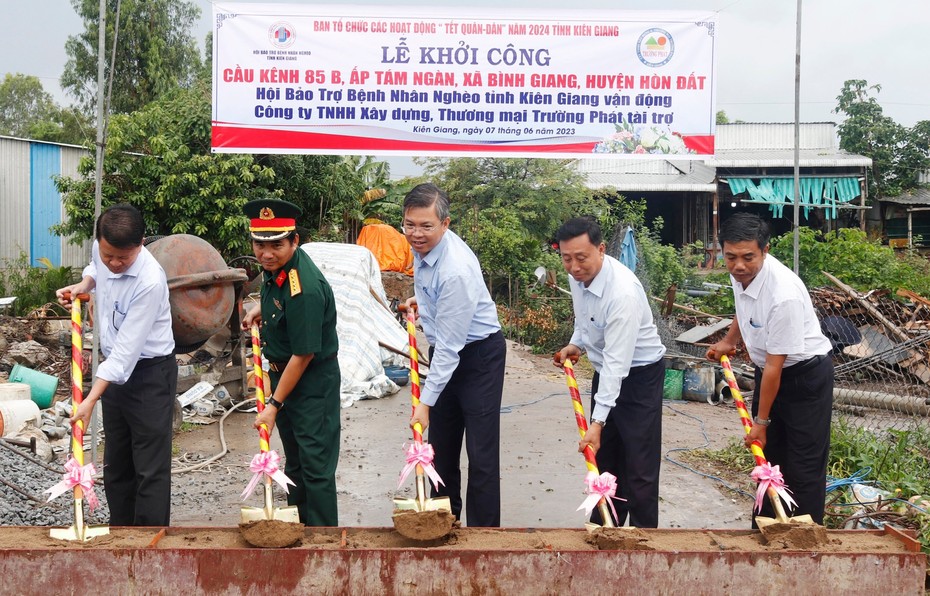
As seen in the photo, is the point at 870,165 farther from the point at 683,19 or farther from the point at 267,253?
the point at 267,253

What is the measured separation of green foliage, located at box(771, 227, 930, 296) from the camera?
12.4 metres

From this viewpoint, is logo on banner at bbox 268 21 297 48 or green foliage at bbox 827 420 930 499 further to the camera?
logo on banner at bbox 268 21 297 48

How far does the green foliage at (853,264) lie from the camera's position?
40.7 ft

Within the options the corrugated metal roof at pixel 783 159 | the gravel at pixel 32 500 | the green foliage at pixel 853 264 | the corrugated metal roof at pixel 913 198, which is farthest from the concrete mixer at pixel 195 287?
the corrugated metal roof at pixel 913 198

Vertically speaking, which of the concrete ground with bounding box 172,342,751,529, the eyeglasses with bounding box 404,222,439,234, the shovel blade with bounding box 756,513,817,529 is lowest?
the concrete ground with bounding box 172,342,751,529

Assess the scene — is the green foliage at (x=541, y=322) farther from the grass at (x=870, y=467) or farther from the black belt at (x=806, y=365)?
the black belt at (x=806, y=365)

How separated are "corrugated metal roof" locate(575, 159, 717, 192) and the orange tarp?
5.20 m

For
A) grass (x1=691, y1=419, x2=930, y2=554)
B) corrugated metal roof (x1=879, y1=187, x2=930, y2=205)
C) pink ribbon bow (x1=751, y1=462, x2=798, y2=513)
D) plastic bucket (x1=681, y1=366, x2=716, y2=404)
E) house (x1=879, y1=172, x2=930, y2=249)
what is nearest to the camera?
pink ribbon bow (x1=751, y1=462, x2=798, y2=513)

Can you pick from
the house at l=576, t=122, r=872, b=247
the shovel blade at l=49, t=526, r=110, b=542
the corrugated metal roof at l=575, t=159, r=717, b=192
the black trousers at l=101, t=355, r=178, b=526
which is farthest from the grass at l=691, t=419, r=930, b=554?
the house at l=576, t=122, r=872, b=247

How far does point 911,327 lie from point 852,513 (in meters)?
5.53

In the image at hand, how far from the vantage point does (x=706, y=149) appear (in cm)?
676

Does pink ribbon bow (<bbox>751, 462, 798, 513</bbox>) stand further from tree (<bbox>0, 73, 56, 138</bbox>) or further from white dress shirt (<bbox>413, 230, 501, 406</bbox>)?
tree (<bbox>0, 73, 56, 138</bbox>)

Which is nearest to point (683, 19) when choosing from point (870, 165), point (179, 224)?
point (179, 224)

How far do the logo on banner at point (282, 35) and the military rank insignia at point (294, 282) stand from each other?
320cm
